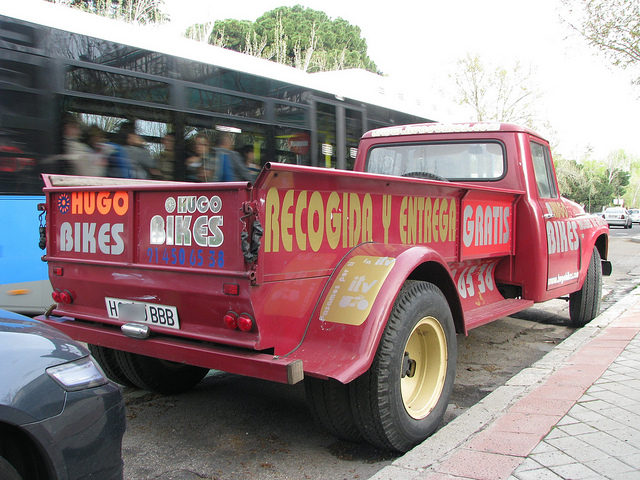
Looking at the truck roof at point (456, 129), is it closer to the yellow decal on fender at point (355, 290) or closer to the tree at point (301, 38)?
the yellow decal on fender at point (355, 290)

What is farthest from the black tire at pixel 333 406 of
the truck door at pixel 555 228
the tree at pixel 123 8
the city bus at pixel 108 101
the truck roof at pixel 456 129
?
the tree at pixel 123 8

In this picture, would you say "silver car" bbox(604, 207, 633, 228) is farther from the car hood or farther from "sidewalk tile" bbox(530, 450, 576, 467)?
the car hood

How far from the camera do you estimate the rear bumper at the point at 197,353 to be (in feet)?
8.25

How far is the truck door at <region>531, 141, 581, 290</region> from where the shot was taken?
5059 millimetres

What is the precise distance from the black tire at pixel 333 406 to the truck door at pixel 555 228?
116 inches

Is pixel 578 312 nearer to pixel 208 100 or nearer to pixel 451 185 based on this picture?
pixel 451 185

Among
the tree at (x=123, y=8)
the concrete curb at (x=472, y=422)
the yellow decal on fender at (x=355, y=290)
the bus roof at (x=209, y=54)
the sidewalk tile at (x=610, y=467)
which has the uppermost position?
the tree at (x=123, y=8)

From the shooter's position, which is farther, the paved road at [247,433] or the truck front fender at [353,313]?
the paved road at [247,433]

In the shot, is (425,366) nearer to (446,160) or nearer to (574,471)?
(574,471)

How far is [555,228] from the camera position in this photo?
517cm

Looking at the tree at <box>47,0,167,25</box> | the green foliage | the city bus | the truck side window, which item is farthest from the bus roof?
the green foliage

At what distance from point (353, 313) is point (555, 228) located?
3185 mm

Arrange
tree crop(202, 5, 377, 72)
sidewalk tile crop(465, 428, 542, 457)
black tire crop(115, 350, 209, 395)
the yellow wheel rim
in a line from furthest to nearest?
tree crop(202, 5, 377, 72) < black tire crop(115, 350, 209, 395) < the yellow wheel rim < sidewalk tile crop(465, 428, 542, 457)

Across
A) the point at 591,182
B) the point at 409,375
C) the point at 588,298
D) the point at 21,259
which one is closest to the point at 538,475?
the point at 409,375
